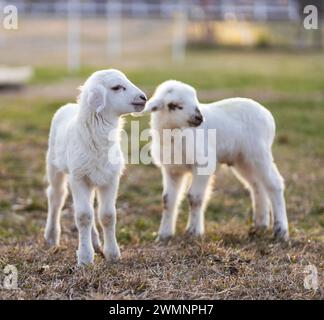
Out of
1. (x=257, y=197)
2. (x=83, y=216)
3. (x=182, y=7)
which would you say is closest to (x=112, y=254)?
(x=83, y=216)

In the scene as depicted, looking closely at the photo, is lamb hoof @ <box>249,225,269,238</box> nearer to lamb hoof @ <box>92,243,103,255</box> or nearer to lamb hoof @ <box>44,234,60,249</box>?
lamb hoof @ <box>92,243,103,255</box>

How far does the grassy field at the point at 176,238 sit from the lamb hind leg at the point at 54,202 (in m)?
0.12

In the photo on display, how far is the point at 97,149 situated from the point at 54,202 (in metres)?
1.06

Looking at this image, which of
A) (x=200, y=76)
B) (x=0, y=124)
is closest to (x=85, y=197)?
(x=0, y=124)

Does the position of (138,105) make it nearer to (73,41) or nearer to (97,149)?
(97,149)

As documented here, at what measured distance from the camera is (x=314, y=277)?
5.03 metres

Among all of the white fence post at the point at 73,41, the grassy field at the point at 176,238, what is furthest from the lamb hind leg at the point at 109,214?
the white fence post at the point at 73,41

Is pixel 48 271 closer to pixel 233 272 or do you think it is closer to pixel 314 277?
pixel 233 272

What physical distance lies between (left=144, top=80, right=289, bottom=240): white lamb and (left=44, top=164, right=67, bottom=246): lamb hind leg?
895 mm

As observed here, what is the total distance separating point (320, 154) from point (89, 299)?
638cm

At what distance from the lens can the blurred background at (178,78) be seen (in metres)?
6.15

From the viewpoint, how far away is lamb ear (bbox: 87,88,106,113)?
5.31 meters

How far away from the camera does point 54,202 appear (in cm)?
630
